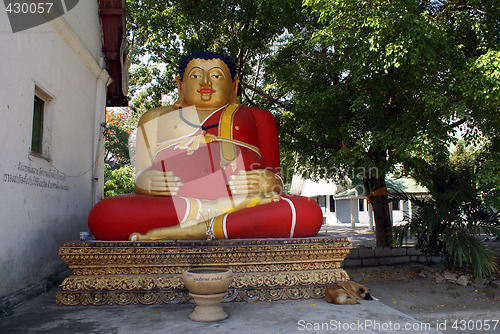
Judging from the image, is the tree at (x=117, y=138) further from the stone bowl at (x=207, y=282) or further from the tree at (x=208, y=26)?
the stone bowl at (x=207, y=282)

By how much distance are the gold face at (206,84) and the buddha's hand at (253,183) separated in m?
1.29

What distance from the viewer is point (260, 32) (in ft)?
27.3

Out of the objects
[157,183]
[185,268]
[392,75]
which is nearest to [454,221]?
[392,75]

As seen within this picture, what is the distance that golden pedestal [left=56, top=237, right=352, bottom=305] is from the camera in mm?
3893

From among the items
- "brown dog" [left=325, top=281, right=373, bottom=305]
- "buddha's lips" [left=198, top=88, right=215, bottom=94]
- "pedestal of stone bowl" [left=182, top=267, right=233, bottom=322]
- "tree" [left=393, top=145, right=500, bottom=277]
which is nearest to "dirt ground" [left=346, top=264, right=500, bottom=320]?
"tree" [left=393, top=145, right=500, bottom=277]

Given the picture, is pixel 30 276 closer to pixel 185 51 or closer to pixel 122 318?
pixel 122 318

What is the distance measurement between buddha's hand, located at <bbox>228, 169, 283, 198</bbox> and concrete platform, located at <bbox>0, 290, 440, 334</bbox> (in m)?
1.46

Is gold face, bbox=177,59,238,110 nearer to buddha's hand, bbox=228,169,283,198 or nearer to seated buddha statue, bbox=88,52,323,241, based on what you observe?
seated buddha statue, bbox=88,52,323,241

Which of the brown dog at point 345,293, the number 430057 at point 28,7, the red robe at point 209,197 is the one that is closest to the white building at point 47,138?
the number 430057 at point 28,7

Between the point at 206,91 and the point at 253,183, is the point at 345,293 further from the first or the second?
the point at 206,91

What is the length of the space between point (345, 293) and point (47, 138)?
3964 millimetres

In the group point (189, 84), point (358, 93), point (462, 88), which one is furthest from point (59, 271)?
point (462, 88)

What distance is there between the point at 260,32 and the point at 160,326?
6678 mm

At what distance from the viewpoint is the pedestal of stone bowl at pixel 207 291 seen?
322 cm
